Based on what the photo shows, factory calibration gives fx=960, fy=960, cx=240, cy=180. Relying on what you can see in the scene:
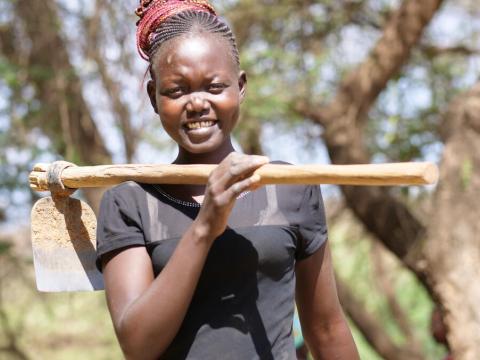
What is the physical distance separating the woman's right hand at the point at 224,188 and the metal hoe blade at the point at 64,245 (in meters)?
0.58

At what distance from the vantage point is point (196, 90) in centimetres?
207

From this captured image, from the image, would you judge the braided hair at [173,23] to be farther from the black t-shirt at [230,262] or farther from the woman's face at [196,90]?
the black t-shirt at [230,262]

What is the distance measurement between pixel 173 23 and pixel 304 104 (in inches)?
196

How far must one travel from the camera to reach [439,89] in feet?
24.9

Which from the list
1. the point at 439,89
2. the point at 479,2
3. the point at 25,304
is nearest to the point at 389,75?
the point at 439,89

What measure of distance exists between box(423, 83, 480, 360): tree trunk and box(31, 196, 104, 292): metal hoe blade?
118 inches

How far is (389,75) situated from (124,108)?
76.8 inches

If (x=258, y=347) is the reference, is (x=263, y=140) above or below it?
above

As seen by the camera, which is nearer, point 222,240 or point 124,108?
point 222,240

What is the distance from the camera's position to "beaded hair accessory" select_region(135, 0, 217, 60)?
219cm

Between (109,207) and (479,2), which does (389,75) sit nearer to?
(479,2)

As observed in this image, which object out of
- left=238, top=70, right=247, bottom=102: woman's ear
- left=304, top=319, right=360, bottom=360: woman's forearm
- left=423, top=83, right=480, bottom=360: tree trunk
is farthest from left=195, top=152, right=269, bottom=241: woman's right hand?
left=423, top=83, right=480, bottom=360: tree trunk

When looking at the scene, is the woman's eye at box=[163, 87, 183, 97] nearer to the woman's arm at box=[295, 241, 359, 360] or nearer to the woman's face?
the woman's face

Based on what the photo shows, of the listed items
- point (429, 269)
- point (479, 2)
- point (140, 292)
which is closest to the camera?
point (140, 292)
